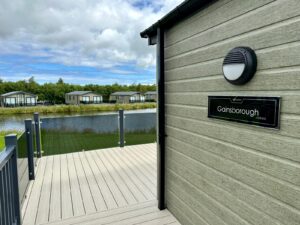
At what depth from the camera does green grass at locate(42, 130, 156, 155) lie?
16.6 ft

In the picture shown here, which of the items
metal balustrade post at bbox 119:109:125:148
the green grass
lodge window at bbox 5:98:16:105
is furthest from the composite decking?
lodge window at bbox 5:98:16:105

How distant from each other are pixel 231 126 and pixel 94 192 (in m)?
2.30

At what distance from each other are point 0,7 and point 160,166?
1584 cm

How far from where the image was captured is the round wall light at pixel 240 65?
4.30 ft

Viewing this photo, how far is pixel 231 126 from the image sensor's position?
1.55 metres

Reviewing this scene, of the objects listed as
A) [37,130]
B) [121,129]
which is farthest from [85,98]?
[37,130]

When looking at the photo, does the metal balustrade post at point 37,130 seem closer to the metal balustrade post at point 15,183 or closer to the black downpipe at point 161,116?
the metal balustrade post at point 15,183

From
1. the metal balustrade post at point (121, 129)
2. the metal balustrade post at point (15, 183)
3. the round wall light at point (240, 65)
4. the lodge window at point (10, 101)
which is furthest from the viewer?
the lodge window at point (10, 101)

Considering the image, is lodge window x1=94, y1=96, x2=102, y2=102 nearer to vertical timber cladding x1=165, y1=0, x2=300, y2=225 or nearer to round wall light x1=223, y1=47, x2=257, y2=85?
vertical timber cladding x1=165, y1=0, x2=300, y2=225

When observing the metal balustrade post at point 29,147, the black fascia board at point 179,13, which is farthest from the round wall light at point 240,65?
the metal balustrade post at point 29,147

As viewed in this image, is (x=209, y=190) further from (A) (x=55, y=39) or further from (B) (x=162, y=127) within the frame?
(A) (x=55, y=39)

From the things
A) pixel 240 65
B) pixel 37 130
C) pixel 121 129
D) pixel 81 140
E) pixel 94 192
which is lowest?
pixel 94 192

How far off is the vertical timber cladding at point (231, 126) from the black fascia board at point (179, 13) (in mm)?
53

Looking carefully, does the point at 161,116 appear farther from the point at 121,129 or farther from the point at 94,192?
the point at 121,129
